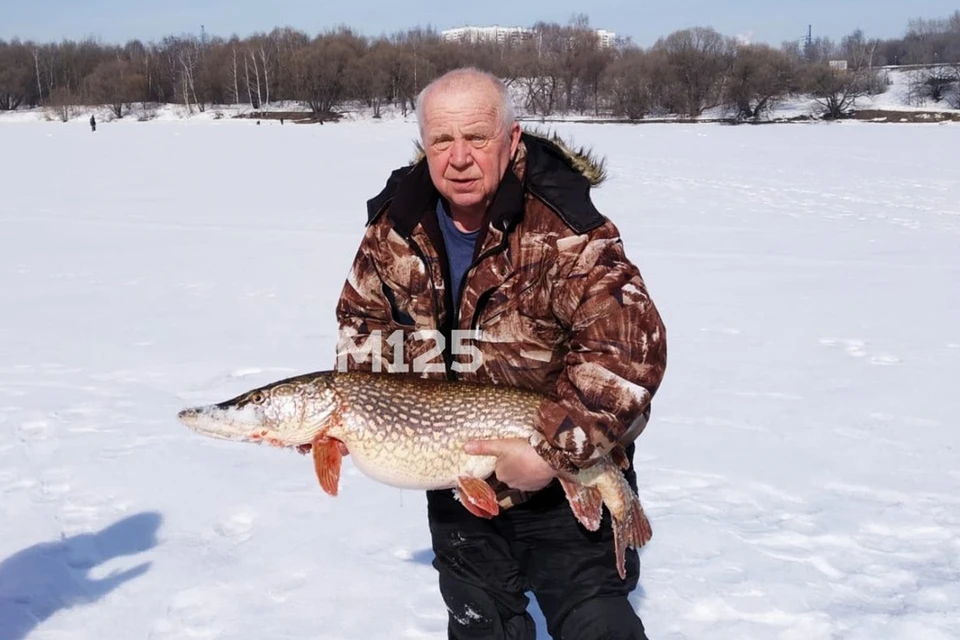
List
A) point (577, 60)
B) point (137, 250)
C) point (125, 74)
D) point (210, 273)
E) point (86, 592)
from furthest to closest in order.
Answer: point (125, 74) < point (577, 60) < point (137, 250) < point (210, 273) < point (86, 592)

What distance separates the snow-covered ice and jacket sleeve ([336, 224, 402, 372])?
115 centimetres

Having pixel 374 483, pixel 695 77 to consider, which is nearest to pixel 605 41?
pixel 695 77

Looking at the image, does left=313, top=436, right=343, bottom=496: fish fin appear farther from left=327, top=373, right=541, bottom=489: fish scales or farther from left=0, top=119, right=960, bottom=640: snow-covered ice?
left=0, top=119, right=960, bottom=640: snow-covered ice

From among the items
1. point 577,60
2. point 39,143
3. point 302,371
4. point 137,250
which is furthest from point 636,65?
point 302,371

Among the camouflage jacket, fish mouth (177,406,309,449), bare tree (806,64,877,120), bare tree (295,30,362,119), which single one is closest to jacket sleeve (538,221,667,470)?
the camouflage jacket

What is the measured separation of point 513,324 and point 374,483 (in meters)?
2.20

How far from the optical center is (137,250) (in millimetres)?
10195

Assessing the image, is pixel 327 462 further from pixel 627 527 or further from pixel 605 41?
pixel 605 41

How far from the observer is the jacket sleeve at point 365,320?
235cm

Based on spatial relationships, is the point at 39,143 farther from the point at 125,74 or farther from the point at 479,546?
the point at 125,74

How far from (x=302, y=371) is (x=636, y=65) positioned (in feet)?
177

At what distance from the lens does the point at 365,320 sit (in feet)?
7.89

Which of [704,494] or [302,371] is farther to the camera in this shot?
[302,371]

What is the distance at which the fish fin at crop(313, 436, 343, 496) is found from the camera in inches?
86.3
